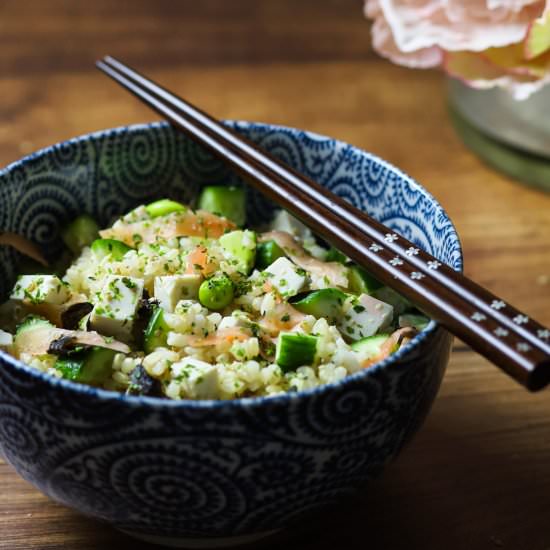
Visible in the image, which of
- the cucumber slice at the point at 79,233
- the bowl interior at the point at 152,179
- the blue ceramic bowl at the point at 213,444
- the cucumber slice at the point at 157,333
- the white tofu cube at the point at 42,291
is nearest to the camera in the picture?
the blue ceramic bowl at the point at 213,444

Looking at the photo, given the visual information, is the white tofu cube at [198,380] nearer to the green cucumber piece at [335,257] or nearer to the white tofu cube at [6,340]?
the white tofu cube at [6,340]

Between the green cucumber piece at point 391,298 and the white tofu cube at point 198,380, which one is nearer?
the white tofu cube at point 198,380

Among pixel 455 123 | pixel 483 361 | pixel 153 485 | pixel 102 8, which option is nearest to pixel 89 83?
pixel 102 8

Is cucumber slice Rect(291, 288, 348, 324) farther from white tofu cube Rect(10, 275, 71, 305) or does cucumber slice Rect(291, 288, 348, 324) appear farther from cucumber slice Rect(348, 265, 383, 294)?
white tofu cube Rect(10, 275, 71, 305)

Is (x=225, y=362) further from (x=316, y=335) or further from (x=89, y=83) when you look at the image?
(x=89, y=83)

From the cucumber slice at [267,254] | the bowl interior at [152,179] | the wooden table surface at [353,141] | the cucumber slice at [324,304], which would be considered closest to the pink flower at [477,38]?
the wooden table surface at [353,141]

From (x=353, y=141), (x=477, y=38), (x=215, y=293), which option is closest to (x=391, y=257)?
(x=215, y=293)
